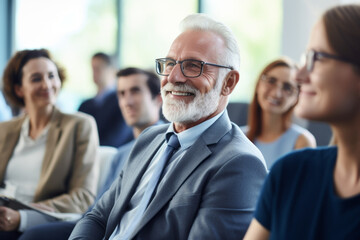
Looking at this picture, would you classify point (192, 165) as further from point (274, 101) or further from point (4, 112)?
point (4, 112)

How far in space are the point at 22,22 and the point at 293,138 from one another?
6.47 meters

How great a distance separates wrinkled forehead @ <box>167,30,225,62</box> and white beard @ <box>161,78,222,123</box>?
0.10 metres

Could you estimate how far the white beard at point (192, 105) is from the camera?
175 cm

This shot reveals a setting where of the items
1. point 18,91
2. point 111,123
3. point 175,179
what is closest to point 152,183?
point 175,179

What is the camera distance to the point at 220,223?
4.74 feet

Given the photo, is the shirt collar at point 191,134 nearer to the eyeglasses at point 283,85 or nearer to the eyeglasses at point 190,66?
the eyeglasses at point 190,66

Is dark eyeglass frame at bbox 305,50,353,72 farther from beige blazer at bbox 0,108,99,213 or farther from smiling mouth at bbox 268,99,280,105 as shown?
smiling mouth at bbox 268,99,280,105

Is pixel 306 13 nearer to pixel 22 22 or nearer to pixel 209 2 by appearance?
pixel 209 2

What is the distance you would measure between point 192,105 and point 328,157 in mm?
704

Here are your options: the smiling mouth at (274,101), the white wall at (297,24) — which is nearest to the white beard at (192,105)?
the smiling mouth at (274,101)

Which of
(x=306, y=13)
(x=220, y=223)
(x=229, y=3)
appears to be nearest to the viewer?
(x=220, y=223)

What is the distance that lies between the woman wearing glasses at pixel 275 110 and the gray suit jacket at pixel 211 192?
5.13ft

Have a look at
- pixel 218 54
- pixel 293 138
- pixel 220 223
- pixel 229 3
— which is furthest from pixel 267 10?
pixel 220 223

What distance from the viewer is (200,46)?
69.0 inches
